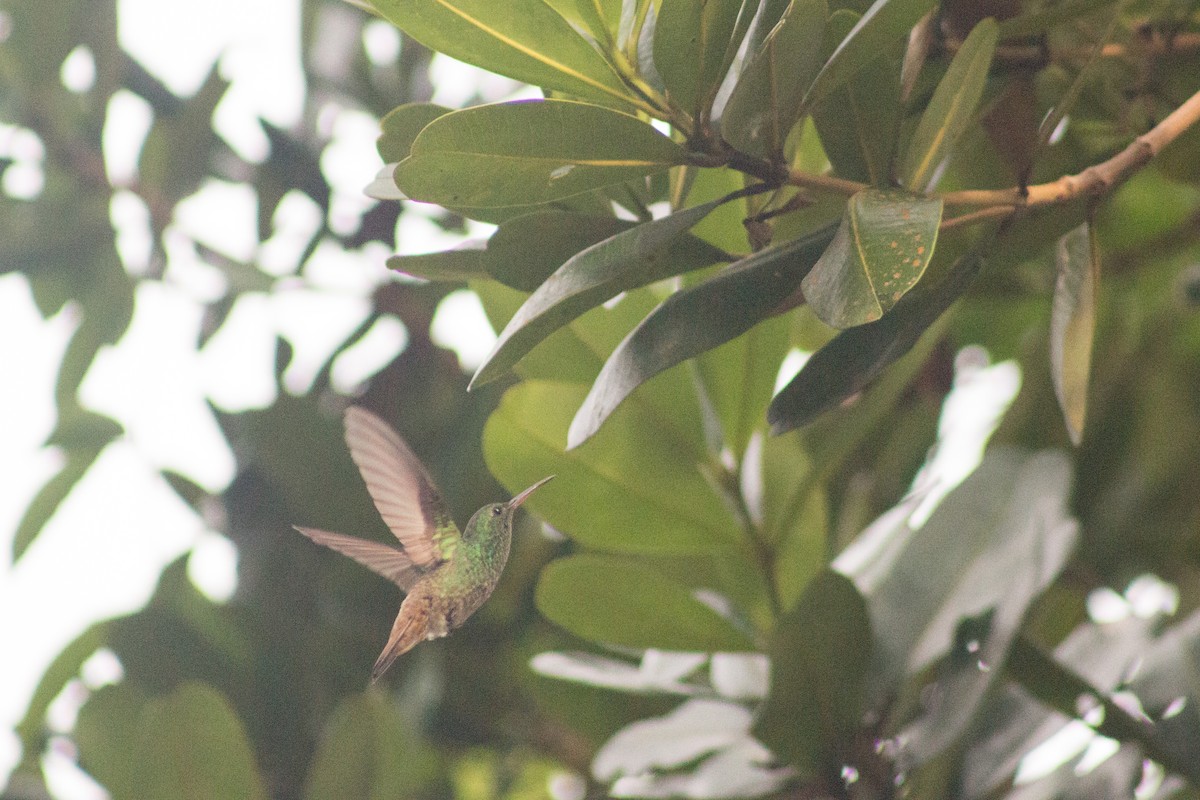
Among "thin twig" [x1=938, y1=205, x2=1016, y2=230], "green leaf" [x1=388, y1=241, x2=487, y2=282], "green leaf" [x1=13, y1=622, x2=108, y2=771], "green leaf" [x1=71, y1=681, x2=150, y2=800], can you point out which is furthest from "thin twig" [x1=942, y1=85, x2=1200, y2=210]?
"green leaf" [x1=13, y1=622, x2=108, y2=771]

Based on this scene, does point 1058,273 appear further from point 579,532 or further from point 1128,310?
point 1128,310

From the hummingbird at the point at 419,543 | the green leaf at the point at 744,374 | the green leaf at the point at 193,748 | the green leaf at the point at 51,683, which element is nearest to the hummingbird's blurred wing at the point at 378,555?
the hummingbird at the point at 419,543

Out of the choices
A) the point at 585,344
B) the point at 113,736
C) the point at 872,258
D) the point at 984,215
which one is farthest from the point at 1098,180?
the point at 113,736

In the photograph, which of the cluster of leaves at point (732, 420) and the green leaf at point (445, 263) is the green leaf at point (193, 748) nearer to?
the cluster of leaves at point (732, 420)

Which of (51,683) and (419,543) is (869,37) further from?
(51,683)

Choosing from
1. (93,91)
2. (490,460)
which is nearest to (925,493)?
(490,460)

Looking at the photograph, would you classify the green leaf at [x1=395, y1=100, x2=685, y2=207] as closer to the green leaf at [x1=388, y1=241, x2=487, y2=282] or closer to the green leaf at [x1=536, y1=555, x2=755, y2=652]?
the green leaf at [x1=388, y1=241, x2=487, y2=282]
